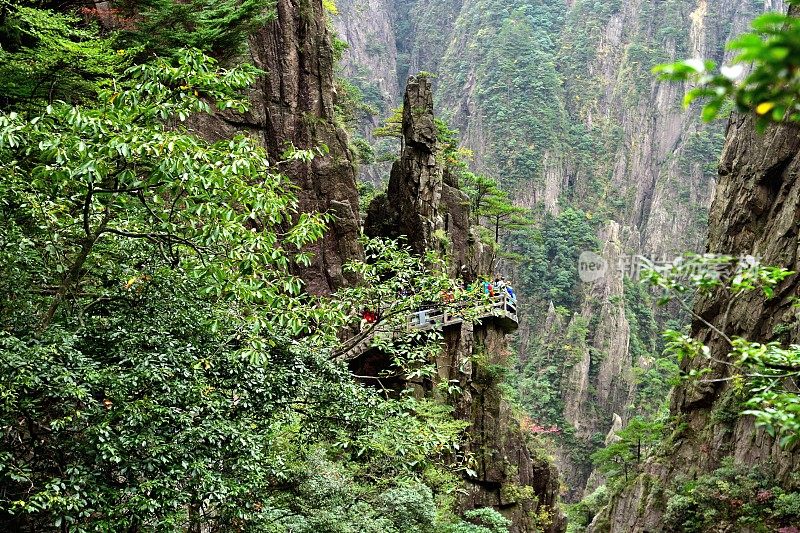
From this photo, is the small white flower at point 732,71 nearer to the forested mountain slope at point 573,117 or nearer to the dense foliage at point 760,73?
the dense foliage at point 760,73

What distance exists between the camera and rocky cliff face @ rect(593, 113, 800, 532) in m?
13.0

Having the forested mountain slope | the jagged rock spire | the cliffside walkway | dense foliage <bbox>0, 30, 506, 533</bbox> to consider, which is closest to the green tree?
the cliffside walkway

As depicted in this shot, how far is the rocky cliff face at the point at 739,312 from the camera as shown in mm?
12984

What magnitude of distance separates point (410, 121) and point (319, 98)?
144 inches

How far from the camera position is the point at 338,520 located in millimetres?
7855

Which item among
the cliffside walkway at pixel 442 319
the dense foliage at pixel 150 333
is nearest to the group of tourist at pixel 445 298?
the cliffside walkway at pixel 442 319

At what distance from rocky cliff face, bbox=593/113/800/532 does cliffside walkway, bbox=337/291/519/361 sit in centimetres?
494

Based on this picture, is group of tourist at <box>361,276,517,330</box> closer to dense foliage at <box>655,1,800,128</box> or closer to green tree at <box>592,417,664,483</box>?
green tree at <box>592,417,664,483</box>

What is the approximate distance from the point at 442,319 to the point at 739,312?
22.5ft

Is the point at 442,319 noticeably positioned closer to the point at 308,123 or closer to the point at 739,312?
the point at 308,123

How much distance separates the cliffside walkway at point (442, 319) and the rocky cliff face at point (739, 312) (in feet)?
16.2

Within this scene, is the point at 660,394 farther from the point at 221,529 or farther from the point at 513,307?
the point at 221,529

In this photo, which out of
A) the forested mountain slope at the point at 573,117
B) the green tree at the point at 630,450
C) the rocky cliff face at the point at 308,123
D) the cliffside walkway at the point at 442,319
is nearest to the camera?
the cliffside walkway at the point at 442,319

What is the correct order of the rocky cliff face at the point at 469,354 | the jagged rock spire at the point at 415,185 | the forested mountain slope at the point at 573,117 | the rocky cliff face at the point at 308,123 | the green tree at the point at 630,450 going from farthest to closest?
the forested mountain slope at the point at 573,117 → the green tree at the point at 630,450 → the jagged rock spire at the point at 415,185 → the rocky cliff face at the point at 469,354 → the rocky cliff face at the point at 308,123
